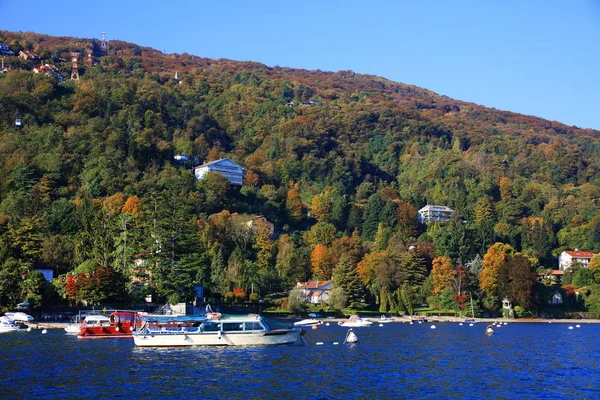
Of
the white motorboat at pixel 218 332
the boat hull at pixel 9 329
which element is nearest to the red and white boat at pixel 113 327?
the white motorboat at pixel 218 332

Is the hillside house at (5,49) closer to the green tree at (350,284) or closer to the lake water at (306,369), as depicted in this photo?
the green tree at (350,284)

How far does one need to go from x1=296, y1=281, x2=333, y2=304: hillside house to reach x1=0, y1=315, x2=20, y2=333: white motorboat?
38977 millimetres

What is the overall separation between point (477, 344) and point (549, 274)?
195 ft

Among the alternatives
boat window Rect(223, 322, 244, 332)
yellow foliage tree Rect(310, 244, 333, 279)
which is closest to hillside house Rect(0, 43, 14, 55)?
yellow foliage tree Rect(310, 244, 333, 279)

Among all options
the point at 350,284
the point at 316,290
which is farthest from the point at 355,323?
the point at 316,290

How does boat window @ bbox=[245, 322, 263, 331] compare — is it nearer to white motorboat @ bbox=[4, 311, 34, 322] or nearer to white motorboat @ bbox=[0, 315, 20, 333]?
white motorboat @ bbox=[0, 315, 20, 333]

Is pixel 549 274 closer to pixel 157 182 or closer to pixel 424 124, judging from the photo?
pixel 157 182

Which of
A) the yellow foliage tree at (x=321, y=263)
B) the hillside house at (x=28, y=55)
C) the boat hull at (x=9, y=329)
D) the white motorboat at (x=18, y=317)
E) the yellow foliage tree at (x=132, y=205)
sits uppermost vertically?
the hillside house at (x=28, y=55)

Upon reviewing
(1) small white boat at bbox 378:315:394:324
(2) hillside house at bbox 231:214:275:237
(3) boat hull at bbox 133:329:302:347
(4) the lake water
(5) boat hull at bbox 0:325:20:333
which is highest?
(2) hillside house at bbox 231:214:275:237

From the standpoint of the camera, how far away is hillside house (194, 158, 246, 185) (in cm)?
13288

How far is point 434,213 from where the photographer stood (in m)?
139

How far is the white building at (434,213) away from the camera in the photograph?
138125 mm

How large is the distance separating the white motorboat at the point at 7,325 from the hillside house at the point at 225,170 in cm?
6964

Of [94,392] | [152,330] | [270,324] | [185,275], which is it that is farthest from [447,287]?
[94,392]
